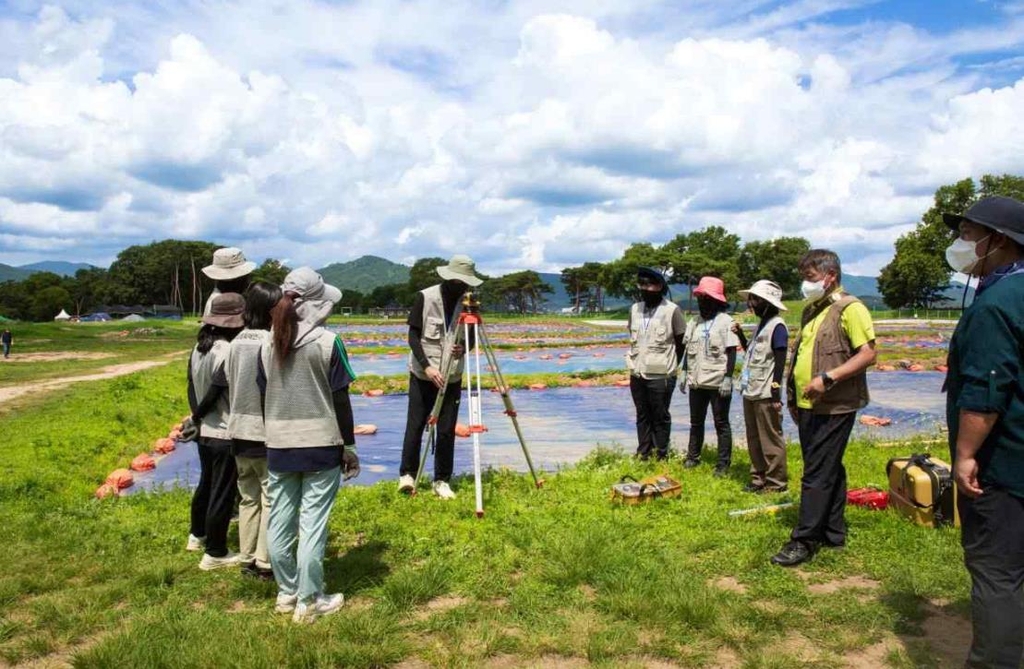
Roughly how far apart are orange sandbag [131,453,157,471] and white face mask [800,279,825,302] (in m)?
9.01

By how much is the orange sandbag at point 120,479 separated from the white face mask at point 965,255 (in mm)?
9025

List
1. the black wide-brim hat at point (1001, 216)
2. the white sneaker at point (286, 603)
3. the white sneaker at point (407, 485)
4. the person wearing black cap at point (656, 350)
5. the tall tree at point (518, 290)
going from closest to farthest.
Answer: the black wide-brim hat at point (1001, 216) → the white sneaker at point (286, 603) → the white sneaker at point (407, 485) → the person wearing black cap at point (656, 350) → the tall tree at point (518, 290)

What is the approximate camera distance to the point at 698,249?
311 ft

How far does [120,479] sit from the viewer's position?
28.9 ft

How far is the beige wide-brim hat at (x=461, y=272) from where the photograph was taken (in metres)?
6.69

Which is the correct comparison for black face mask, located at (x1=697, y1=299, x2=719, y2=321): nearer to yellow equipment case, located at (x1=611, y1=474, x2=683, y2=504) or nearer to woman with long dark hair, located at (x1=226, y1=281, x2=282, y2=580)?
yellow equipment case, located at (x1=611, y1=474, x2=683, y2=504)

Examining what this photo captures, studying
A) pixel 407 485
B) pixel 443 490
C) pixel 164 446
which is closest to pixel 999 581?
pixel 443 490

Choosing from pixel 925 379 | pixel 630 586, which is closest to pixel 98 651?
pixel 630 586

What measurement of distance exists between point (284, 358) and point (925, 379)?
20428mm

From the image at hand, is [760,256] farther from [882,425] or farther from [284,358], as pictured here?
[284,358]

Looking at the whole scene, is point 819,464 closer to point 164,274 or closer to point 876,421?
point 876,421

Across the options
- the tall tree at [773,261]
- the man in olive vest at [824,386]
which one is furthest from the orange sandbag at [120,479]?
the tall tree at [773,261]

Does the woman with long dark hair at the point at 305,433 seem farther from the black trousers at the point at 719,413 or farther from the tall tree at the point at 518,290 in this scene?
the tall tree at the point at 518,290

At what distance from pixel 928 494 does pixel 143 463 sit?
964 centimetres
